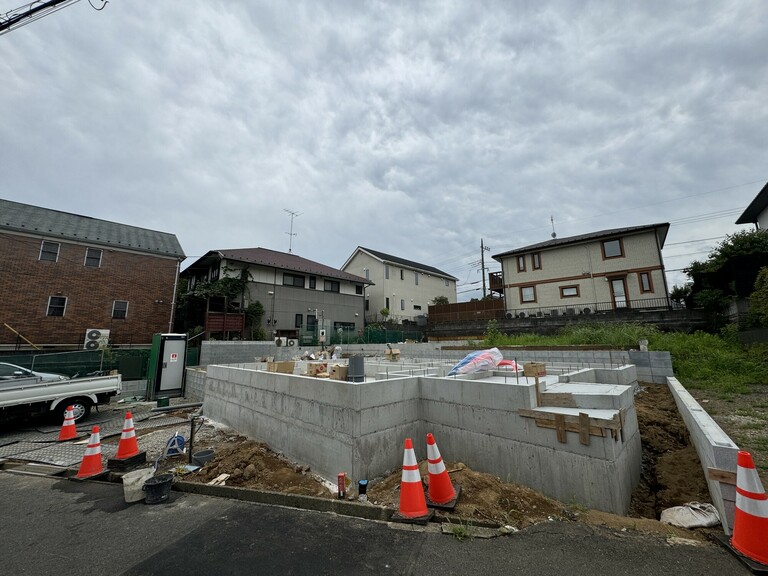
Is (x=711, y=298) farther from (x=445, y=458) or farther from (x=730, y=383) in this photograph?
(x=445, y=458)

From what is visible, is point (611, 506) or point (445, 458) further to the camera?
point (445, 458)

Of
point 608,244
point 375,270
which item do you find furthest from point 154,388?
point 608,244

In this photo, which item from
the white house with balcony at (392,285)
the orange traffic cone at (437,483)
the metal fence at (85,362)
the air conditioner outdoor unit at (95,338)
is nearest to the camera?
the orange traffic cone at (437,483)

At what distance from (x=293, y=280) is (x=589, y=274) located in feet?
66.7

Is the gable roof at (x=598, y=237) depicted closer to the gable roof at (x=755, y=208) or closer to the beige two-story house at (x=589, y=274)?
the beige two-story house at (x=589, y=274)

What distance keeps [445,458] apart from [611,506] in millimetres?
2360

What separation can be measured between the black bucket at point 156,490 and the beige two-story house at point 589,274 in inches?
795

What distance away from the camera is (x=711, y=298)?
14.0 m

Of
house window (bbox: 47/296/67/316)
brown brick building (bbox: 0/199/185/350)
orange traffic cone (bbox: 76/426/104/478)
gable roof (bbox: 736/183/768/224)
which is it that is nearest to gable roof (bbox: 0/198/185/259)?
brown brick building (bbox: 0/199/185/350)

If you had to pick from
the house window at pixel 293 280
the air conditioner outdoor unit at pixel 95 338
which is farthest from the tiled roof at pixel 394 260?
the air conditioner outdoor unit at pixel 95 338

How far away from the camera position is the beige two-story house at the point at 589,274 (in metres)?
19.1

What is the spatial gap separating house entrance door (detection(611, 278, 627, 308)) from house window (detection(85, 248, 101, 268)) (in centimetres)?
3121

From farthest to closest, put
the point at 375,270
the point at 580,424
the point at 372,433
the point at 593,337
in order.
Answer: the point at 375,270, the point at 593,337, the point at 372,433, the point at 580,424

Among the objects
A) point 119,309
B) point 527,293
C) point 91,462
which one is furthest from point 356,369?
point 527,293
